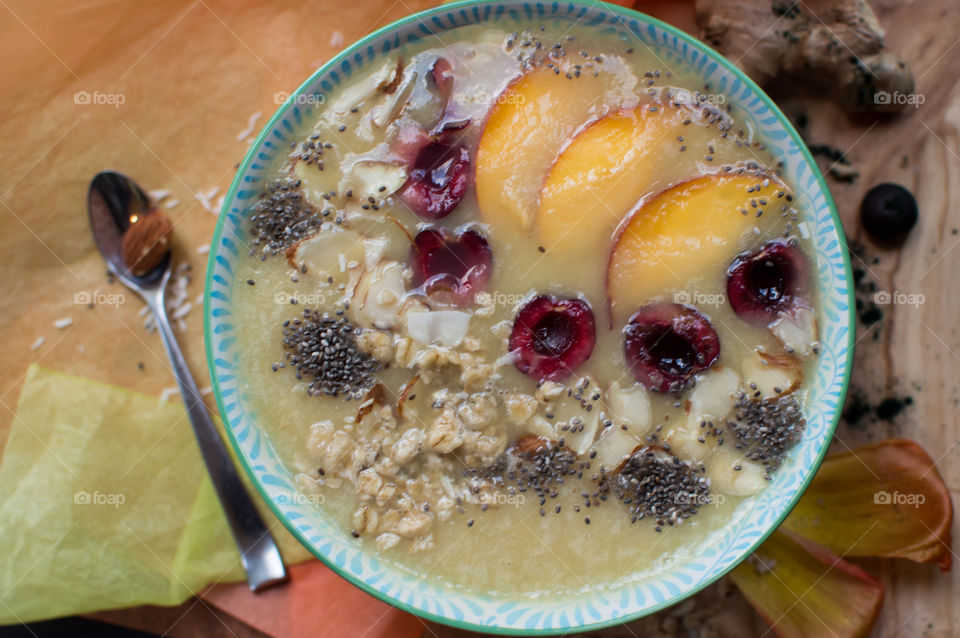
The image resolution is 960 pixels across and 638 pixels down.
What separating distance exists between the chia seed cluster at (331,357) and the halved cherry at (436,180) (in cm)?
35

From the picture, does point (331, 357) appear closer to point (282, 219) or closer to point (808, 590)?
point (282, 219)

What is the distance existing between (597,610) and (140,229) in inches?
66.4

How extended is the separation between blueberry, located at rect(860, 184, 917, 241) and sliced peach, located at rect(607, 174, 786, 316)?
463mm

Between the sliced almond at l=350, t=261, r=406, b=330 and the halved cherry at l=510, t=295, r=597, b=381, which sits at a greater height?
the sliced almond at l=350, t=261, r=406, b=330

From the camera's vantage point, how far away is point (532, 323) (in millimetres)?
1789

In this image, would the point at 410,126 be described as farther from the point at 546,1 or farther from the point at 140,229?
the point at 140,229

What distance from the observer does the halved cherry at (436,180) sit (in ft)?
5.91

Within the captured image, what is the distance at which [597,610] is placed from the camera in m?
1.80

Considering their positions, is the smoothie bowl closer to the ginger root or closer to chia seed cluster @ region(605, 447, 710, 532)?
chia seed cluster @ region(605, 447, 710, 532)

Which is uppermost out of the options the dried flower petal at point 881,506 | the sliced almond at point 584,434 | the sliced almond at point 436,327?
the sliced almond at point 436,327

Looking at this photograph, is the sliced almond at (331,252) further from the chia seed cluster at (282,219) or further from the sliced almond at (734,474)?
the sliced almond at (734,474)

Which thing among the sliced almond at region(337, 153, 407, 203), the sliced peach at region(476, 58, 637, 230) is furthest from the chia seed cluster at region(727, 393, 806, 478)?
the sliced almond at region(337, 153, 407, 203)

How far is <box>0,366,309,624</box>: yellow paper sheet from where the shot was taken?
2158mm

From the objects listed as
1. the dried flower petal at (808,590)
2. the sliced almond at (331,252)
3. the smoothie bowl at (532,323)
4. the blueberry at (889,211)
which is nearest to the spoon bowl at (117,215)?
the smoothie bowl at (532,323)
